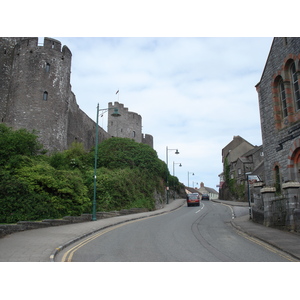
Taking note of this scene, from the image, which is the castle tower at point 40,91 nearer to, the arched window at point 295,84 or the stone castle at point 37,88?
the stone castle at point 37,88

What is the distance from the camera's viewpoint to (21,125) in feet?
105

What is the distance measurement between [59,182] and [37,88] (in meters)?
19.2

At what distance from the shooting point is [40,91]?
109 feet

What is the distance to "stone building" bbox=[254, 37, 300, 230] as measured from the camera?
14.4m

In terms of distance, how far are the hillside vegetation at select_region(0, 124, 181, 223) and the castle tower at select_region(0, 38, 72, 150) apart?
12.4 feet

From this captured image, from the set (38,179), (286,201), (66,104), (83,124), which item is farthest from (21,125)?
(286,201)

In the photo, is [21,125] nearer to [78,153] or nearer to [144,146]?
[78,153]

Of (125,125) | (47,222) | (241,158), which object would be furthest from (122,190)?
(125,125)

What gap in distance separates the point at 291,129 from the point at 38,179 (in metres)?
13.6

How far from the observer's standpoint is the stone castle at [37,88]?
107 feet

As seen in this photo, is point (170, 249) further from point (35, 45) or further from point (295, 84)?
point (35, 45)

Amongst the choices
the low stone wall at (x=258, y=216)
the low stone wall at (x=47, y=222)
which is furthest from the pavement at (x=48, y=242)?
the low stone wall at (x=258, y=216)

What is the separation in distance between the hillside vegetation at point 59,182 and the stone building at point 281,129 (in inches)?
423

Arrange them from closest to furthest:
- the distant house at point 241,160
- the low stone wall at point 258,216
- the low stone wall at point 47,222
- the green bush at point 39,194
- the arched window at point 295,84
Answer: the low stone wall at point 47,222 < the green bush at point 39,194 < the arched window at point 295,84 < the low stone wall at point 258,216 < the distant house at point 241,160
